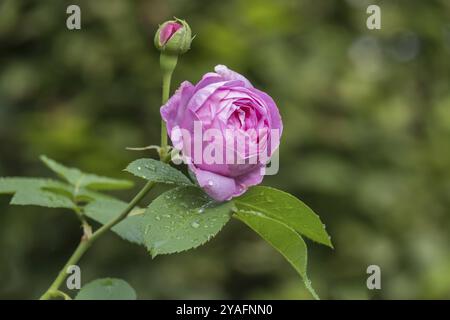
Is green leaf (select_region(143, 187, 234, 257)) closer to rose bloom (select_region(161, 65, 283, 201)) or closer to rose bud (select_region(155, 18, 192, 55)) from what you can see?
rose bloom (select_region(161, 65, 283, 201))

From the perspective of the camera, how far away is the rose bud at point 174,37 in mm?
929

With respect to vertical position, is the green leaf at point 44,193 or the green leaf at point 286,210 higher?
the green leaf at point 44,193

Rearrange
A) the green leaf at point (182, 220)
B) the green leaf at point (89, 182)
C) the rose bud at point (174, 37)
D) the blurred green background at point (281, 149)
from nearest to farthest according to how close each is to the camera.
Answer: the green leaf at point (182, 220) < the rose bud at point (174, 37) < the green leaf at point (89, 182) < the blurred green background at point (281, 149)

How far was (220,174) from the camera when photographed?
2.64 feet

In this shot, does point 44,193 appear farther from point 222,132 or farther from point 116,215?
point 222,132

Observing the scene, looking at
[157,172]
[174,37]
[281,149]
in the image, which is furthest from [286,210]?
[281,149]

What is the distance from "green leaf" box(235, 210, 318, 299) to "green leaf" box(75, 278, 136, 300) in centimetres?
23

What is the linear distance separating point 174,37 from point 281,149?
1.61m

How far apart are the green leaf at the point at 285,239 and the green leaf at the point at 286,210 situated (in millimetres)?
15

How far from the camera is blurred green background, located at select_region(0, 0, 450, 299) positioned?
2.43m

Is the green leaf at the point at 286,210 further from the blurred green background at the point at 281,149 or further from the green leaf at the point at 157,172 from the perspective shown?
the blurred green background at the point at 281,149

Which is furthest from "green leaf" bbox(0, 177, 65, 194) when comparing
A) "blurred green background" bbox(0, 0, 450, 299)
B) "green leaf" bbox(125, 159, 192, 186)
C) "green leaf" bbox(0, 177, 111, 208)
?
"blurred green background" bbox(0, 0, 450, 299)

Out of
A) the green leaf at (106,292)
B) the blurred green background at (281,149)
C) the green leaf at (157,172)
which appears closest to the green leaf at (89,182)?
the green leaf at (106,292)

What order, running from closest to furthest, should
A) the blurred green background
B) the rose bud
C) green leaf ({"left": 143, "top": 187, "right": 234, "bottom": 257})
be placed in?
green leaf ({"left": 143, "top": 187, "right": 234, "bottom": 257}), the rose bud, the blurred green background
